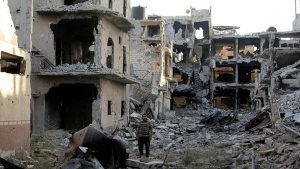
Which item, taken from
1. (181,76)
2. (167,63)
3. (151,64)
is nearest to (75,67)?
(151,64)

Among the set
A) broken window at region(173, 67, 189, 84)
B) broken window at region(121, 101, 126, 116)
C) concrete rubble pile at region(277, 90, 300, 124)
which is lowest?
broken window at region(121, 101, 126, 116)

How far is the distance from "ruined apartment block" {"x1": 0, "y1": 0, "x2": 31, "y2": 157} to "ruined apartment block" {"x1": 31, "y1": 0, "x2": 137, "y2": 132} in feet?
23.6

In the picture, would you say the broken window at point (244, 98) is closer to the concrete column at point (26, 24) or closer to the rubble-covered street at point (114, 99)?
the rubble-covered street at point (114, 99)

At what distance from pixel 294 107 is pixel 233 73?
3418 centimetres

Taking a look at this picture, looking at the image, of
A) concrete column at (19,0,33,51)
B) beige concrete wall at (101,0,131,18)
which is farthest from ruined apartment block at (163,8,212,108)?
concrete column at (19,0,33,51)

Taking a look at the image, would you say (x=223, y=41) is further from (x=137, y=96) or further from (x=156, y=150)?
(x=156, y=150)

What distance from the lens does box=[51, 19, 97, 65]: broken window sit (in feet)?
85.1

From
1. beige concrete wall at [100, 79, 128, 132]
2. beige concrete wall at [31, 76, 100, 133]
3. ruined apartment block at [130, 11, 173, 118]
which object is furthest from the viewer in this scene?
ruined apartment block at [130, 11, 173, 118]

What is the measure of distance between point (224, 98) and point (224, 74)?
3.23 metres

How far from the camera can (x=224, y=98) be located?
56812 mm

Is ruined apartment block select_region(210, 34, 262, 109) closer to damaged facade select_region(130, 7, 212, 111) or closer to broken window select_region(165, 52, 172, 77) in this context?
damaged facade select_region(130, 7, 212, 111)

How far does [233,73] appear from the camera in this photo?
56.0 m

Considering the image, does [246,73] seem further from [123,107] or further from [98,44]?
[98,44]

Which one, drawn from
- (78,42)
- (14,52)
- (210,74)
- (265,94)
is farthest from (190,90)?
(14,52)
